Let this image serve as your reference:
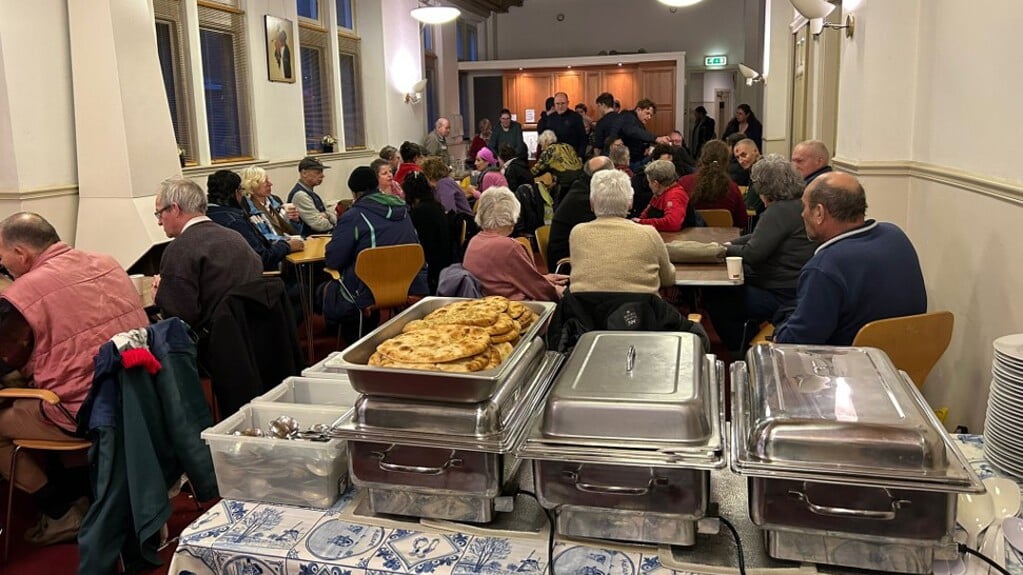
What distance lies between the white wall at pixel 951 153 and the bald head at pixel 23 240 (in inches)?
126

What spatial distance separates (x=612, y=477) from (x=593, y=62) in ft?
44.2

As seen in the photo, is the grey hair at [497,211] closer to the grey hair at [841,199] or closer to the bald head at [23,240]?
the grey hair at [841,199]

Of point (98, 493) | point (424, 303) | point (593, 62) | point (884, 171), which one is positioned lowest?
point (98, 493)

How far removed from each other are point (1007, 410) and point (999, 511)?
1.00 ft

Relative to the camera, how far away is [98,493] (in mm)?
2412

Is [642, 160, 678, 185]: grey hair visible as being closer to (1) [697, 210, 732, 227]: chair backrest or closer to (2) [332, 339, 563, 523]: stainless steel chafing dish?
(1) [697, 210, 732, 227]: chair backrest

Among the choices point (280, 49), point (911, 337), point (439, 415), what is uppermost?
point (280, 49)

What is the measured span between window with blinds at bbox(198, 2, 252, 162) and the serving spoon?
6.31 metres

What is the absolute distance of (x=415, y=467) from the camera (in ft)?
4.70

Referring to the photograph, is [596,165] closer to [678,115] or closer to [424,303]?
[424,303]

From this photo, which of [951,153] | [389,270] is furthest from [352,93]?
[951,153]

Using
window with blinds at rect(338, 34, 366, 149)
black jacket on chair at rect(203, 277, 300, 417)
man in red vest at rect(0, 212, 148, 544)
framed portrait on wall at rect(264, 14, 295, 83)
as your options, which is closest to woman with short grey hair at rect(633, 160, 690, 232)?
black jacket on chair at rect(203, 277, 300, 417)

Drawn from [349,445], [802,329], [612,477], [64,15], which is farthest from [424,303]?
[64,15]

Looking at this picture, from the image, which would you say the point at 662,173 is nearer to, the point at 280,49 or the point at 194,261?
the point at 194,261
